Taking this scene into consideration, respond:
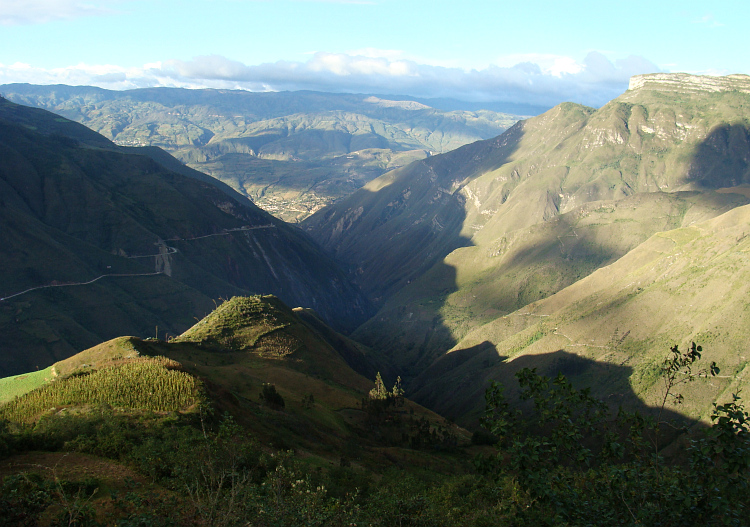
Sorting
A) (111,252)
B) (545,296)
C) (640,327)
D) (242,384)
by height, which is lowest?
(545,296)

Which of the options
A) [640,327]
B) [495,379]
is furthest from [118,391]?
[640,327]

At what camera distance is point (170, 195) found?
170 meters

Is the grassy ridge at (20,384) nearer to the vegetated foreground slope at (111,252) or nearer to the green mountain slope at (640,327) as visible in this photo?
the vegetated foreground slope at (111,252)

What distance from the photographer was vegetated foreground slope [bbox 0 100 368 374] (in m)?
106

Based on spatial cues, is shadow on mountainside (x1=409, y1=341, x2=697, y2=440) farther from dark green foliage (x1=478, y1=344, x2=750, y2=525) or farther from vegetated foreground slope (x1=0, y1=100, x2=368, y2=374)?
vegetated foreground slope (x1=0, y1=100, x2=368, y2=374)

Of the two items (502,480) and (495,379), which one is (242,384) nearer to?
(495,379)

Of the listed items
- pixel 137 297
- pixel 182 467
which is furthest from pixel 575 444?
pixel 137 297

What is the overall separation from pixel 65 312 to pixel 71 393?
88.9 metres

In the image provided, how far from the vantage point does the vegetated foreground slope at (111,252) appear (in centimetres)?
10638

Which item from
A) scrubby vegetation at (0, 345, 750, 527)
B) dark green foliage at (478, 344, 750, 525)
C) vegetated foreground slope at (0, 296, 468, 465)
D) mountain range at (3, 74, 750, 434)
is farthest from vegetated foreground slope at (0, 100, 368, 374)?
dark green foliage at (478, 344, 750, 525)

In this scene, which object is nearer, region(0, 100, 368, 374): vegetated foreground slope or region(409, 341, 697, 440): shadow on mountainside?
region(409, 341, 697, 440): shadow on mountainside

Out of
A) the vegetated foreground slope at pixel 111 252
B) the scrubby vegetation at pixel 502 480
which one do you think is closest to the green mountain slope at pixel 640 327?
the scrubby vegetation at pixel 502 480

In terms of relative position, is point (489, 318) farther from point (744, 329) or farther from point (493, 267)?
point (744, 329)

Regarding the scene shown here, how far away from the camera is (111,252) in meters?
140
